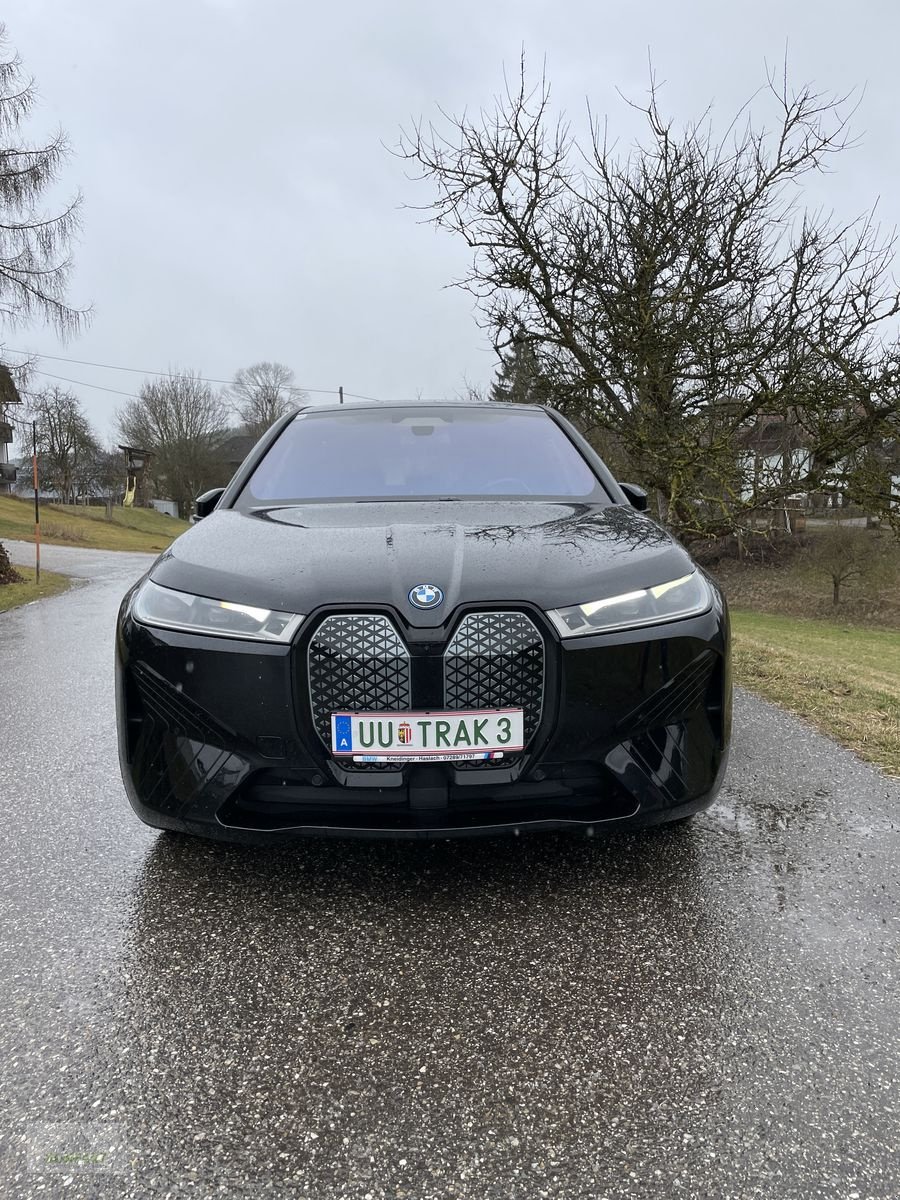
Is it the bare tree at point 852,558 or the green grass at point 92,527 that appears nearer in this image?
the bare tree at point 852,558

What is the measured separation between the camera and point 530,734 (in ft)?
6.57

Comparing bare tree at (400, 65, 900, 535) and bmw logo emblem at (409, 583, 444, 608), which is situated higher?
bare tree at (400, 65, 900, 535)

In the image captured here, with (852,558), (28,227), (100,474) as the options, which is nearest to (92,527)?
(100,474)

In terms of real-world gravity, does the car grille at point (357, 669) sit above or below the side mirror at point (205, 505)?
below

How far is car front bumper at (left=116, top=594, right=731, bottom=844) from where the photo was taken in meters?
1.99

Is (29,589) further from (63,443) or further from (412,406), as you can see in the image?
(63,443)

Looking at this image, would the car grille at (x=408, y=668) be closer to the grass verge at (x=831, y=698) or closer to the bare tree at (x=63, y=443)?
the grass verge at (x=831, y=698)

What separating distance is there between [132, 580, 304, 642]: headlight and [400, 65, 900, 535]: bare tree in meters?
9.88

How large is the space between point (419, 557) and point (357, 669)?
1.28ft

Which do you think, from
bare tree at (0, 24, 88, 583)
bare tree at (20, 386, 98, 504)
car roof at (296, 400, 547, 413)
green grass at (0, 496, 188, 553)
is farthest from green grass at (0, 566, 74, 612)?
bare tree at (20, 386, 98, 504)

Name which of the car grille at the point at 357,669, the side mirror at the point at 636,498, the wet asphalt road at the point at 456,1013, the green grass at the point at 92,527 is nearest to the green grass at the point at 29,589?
the wet asphalt road at the point at 456,1013

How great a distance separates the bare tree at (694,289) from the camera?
443 inches

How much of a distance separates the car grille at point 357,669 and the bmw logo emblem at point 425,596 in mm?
94

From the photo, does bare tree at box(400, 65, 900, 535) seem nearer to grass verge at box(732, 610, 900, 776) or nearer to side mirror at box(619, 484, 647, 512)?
grass verge at box(732, 610, 900, 776)
